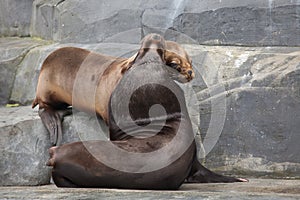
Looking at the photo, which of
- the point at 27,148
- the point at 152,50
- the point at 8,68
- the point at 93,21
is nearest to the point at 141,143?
the point at 152,50

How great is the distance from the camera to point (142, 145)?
4.26 meters

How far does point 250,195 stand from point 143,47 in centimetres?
156

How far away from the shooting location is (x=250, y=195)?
3605mm

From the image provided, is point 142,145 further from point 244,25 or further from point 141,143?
point 244,25

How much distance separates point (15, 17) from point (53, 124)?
2979 mm

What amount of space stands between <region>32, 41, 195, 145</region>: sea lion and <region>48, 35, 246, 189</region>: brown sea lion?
0.85 ft

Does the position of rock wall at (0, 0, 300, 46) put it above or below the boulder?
above

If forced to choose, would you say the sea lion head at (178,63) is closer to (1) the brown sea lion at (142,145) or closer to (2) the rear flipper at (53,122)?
(1) the brown sea lion at (142,145)

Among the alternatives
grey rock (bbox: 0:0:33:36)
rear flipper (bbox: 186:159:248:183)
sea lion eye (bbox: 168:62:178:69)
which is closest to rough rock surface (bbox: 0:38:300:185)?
rear flipper (bbox: 186:159:248:183)

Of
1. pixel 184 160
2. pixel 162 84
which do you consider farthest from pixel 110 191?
pixel 162 84

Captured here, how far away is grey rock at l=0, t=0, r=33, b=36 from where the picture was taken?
7980 millimetres

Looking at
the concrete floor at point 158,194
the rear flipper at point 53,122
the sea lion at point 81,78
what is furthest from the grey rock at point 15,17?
the concrete floor at point 158,194

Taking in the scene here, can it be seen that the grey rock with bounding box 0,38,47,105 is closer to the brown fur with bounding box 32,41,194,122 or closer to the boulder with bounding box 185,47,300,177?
the brown fur with bounding box 32,41,194,122

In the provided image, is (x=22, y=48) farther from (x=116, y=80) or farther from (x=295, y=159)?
(x=295, y=159)
